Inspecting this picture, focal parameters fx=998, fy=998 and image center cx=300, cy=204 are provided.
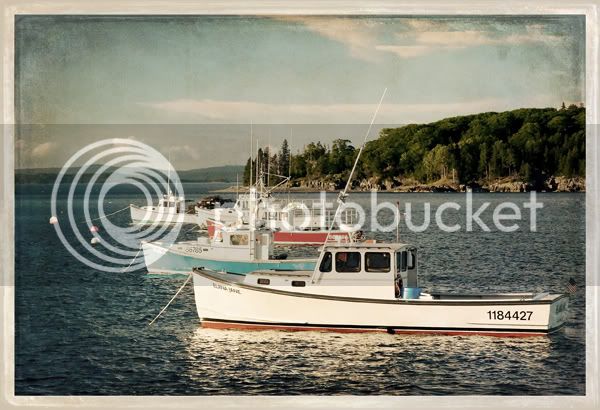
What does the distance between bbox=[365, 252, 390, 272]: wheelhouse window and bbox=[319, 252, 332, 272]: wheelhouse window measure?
0.94 meters

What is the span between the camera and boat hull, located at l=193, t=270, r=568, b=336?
2428 centimetres

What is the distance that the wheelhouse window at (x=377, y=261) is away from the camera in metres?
24.6

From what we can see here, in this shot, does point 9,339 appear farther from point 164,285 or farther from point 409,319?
point 164,285

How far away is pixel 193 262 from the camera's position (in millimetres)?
35875

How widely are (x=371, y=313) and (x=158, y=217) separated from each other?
42777mm

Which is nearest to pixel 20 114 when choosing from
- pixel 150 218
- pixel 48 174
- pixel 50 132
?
pixel 50 132

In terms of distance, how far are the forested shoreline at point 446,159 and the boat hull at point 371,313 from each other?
120 feet

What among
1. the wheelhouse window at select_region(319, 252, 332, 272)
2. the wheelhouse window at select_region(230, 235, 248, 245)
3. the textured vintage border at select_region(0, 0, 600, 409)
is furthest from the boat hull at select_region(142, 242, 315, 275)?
the textured vintage border at select_region(0, 0, 600, 409)

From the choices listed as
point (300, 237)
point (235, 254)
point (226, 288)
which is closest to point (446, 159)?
point (300, 237)

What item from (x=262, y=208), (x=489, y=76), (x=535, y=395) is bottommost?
(x=535, y=395)

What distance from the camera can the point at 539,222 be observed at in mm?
62344

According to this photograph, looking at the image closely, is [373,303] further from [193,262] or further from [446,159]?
[446,159]

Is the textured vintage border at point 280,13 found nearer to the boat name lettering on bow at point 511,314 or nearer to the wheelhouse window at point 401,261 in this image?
the boat name lettering on bow at point 511,314

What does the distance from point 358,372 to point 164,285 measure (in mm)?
14161
